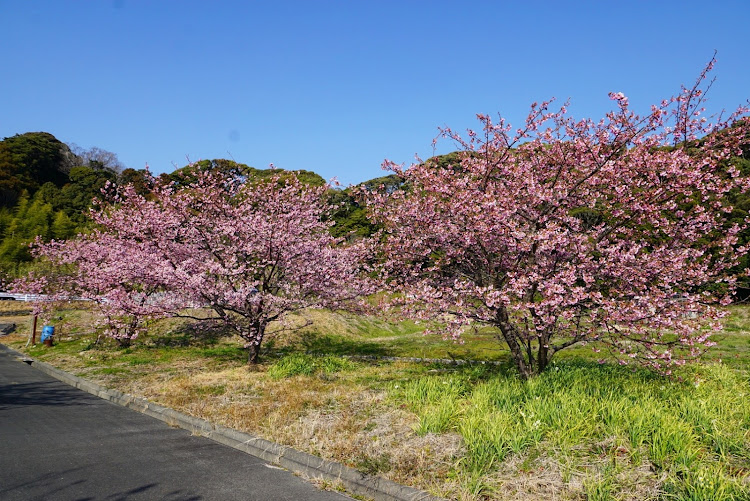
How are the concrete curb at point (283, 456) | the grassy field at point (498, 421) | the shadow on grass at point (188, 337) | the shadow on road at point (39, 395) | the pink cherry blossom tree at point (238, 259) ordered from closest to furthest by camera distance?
1. the grassy field at point (498, 421)
2. the concrete curb at point (283, 456)
3. the shadow on road at point (39, 395)
4. the pink cherry blossom tree at point (238, 259)
5. the shadow on grass at point (188, 337)

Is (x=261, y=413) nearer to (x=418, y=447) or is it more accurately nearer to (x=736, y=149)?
(x=418, y=447)

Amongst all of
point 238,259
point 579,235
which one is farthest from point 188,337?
point 579,235

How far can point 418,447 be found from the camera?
5.67 m

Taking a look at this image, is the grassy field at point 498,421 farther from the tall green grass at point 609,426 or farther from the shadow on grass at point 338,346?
the shadow on grass at point 338,346

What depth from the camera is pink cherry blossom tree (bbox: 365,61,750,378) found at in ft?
24.2

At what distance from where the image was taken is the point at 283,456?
6.05m

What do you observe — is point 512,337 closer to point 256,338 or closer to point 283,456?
point 283,456

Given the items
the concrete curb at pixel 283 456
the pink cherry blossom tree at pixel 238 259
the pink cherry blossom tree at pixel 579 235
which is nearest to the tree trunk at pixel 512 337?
the pink cherry blossom tree at pixel 579 235

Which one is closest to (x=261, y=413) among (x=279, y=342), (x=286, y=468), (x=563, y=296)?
(x=286, y=468)

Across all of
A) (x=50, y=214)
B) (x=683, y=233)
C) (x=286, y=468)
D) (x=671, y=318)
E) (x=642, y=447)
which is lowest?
(x=286, y=468)

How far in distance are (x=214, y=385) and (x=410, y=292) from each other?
4.81 meters

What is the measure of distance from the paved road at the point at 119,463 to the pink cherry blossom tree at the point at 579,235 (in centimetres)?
371

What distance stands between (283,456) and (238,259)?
7.29m

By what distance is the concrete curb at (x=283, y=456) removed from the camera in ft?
16.0
